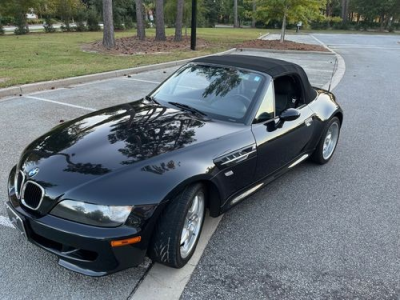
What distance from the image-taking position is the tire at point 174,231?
2.49 m

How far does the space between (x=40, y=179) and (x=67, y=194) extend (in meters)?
0.29

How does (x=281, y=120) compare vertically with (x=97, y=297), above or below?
above

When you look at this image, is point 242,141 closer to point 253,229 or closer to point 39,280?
point 253,229

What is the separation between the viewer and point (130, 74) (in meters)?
10.9

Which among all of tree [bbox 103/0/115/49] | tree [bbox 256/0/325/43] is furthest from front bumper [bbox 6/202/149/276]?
tree [bbox 256/0/325/43]

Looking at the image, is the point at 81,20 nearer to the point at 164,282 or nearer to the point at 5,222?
the point at 5,222

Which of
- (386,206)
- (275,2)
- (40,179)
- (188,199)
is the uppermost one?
(275,2)

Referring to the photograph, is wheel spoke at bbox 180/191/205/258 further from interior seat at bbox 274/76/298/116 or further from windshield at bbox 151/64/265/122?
interior seat at bbox 274/76/298/116

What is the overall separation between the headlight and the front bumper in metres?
0.03

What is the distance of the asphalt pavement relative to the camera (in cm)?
264

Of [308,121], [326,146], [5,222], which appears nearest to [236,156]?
[308,121]

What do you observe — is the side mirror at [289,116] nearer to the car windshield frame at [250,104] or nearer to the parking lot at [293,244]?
the car windshield frame at [250,104]

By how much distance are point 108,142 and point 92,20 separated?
32.7 metres

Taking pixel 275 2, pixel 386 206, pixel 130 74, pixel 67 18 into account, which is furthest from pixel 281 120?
pixel 67 18
